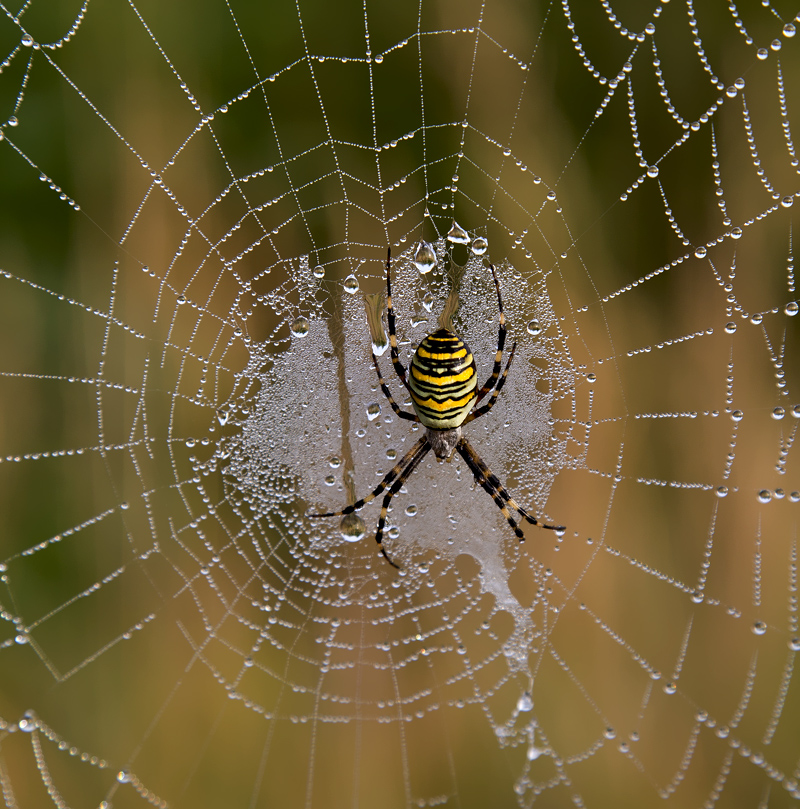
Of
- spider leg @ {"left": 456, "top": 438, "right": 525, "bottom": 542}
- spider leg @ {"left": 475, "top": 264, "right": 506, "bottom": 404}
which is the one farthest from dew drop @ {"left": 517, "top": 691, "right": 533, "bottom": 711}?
spider leg @ {"left": 475, "top": 264, "right": 506, "bottom": 404}

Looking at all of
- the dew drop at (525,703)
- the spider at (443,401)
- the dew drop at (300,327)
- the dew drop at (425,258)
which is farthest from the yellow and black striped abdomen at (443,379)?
the dew drop at (525,703)

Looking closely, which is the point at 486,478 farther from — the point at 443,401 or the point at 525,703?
the point at 525,703

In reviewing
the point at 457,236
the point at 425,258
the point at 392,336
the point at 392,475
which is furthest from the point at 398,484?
the point at 457,236

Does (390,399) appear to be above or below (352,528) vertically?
above

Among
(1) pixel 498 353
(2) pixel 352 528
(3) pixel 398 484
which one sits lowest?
(2) pixel 352 528

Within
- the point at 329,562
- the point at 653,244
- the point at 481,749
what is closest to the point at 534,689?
the point at 481,749

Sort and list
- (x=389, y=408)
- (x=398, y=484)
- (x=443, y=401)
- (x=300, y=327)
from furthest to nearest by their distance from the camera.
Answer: (x=398, y=484), (x=389, y=408), (x=300, y=327), (x=443, y=401)

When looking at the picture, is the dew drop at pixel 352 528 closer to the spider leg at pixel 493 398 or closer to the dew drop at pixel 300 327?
the spider leg at pixel 493 398

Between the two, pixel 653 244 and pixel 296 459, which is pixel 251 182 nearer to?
pixel 296 459
